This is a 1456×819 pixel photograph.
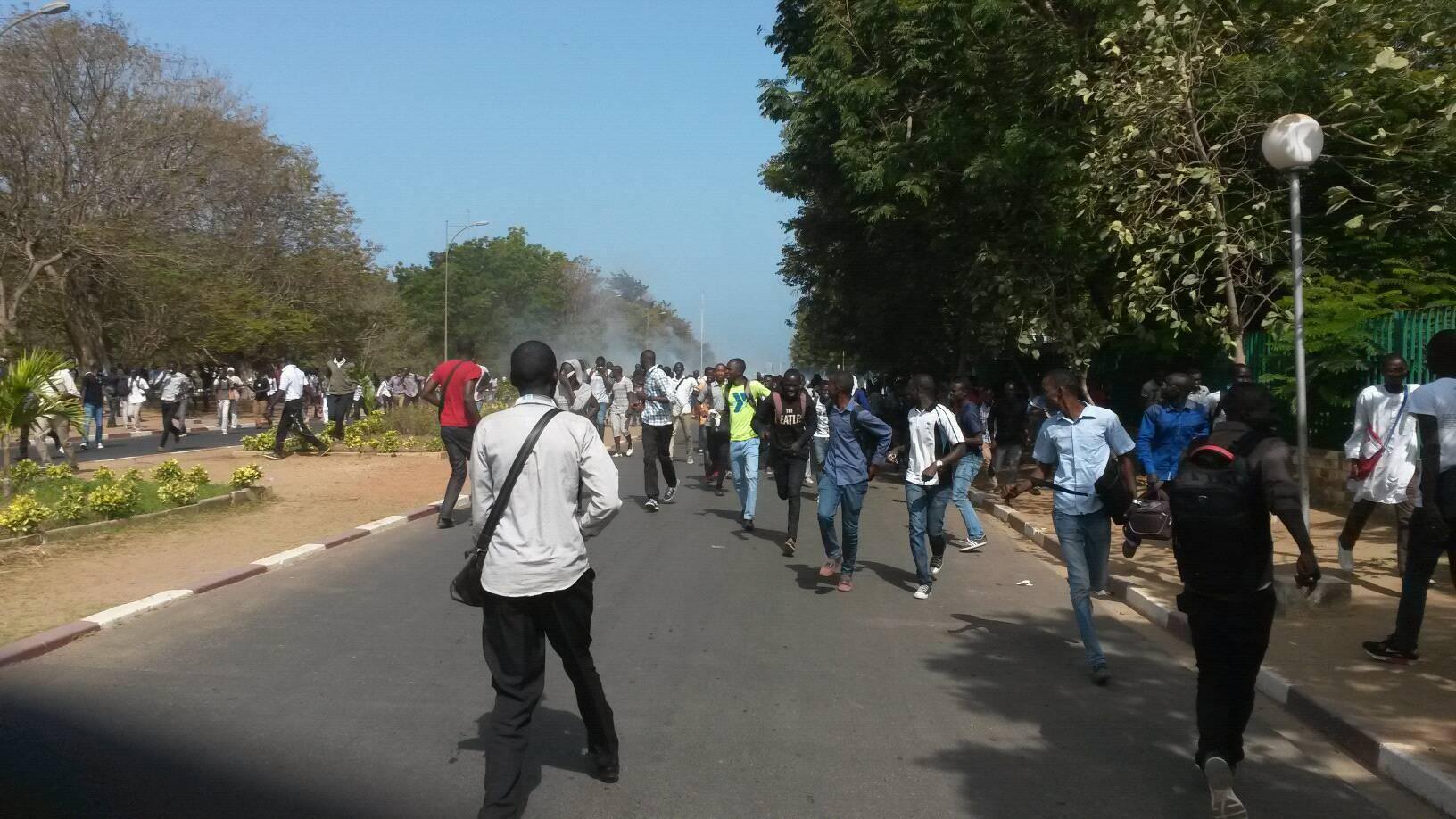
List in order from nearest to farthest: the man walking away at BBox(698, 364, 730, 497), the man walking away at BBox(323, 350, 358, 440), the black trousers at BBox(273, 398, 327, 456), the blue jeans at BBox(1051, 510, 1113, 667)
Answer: the blue jeans at BBox(1051, 510, 1113, 667) → the man walking away at BBox(698, 364, 730, 497) → the black trousers at BBox(273, 398, 327, 456) → the man walking away at BBox(323, 350, 358, 440)

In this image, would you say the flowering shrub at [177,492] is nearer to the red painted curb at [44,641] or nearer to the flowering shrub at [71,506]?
the flowering shrub at [71,506]

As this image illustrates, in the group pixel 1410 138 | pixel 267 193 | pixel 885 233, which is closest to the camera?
pixel 1410 138

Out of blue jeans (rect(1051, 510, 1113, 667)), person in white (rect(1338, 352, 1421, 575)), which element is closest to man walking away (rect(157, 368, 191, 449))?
blue jeans (rect(1051, 510, 1113, 667))

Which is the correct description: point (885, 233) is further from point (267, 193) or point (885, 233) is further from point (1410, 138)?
point (267, 193)

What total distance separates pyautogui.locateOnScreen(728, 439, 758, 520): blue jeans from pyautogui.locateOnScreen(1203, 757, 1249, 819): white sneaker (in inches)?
310

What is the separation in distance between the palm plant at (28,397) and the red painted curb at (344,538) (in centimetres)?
323

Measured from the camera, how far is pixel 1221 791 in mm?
4395

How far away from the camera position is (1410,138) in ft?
42.9

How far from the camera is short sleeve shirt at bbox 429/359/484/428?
1118 centimetres

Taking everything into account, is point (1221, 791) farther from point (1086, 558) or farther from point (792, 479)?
point (792, 479)

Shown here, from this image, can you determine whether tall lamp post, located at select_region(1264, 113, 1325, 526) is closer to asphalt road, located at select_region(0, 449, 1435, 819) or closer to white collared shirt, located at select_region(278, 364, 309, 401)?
asphalt road, located at select_region(0, 449, 1435, 819)

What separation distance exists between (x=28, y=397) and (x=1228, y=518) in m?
11.0

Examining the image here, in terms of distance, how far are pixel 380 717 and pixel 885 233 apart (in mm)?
18195

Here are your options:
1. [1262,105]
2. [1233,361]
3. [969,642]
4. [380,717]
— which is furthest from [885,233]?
[380,717]
